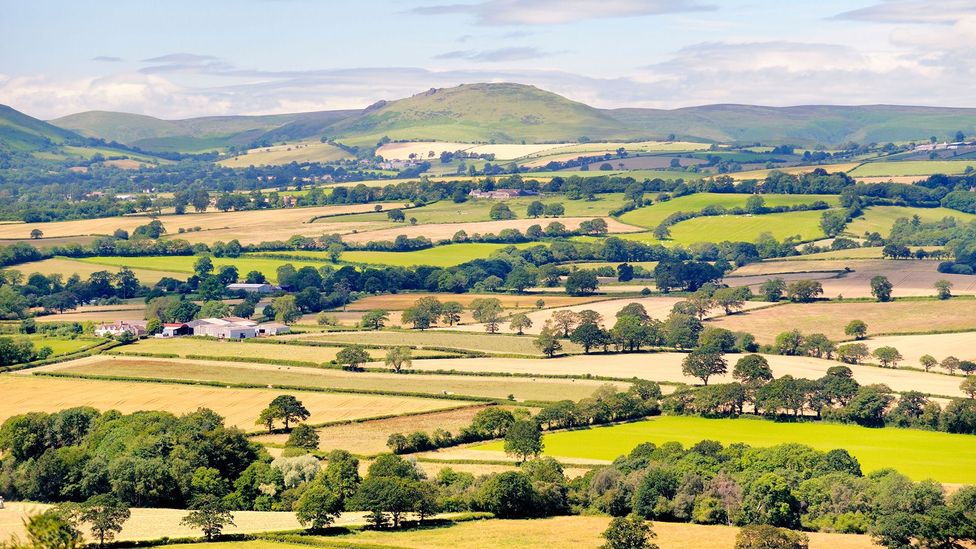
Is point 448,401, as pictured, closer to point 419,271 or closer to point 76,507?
point 76,507

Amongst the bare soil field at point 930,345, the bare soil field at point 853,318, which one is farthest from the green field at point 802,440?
the bare soil field at point 853,318

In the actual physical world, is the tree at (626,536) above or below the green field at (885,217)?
below

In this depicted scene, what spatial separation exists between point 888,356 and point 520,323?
31761mm

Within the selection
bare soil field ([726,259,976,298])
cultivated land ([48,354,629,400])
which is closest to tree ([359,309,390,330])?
cultivated land ([48,354,629,400])

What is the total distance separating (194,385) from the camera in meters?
94.5

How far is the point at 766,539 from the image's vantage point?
54.0 meters

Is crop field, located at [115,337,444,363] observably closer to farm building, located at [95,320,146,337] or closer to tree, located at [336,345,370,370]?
tree, located at [336,345,370,370]

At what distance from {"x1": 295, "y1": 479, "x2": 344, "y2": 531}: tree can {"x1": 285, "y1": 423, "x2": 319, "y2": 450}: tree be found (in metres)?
13.2

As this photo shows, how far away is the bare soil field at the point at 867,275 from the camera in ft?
444

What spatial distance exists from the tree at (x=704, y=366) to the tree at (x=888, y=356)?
42.2 ft

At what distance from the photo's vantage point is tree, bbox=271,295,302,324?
5108 inches

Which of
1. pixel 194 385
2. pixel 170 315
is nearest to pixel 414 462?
pixel 194 385

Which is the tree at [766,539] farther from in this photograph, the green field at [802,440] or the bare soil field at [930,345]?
the bare soil field at [930,345]

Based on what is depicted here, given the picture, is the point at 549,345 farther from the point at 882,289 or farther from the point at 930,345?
the point at 882,289
